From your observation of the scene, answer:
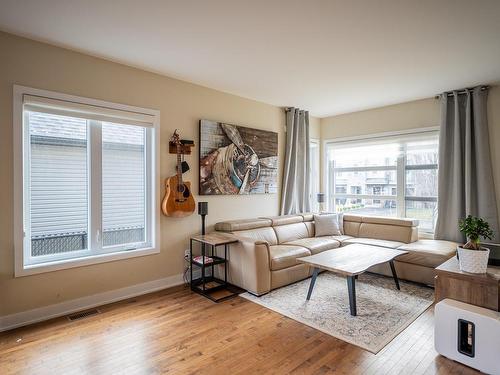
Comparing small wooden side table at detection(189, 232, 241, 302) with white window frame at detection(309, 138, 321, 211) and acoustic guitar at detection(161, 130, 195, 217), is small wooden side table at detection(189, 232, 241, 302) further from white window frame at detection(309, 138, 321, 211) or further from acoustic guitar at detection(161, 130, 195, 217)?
white window frame at detection(309, 138, 321, 211)

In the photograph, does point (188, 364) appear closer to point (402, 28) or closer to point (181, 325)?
point (181, 325)

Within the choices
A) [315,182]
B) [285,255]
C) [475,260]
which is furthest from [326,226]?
[475,260]

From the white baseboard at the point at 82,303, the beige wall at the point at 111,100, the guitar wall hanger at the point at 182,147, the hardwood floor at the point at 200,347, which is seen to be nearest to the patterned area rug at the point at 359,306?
the hardwood floor at the point at 200,347

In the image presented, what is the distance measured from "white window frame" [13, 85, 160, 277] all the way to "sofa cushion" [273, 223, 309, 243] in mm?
1765

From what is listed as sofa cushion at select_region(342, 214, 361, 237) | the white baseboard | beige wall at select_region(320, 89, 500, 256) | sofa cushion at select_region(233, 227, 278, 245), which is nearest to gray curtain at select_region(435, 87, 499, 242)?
beige wall at select_region(320, 89, 500, 256)

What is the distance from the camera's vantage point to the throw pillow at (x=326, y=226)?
15.8 ft

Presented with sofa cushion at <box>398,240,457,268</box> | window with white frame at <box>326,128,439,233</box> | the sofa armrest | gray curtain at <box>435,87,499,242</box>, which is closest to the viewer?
the sofa armrest

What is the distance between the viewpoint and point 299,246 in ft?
13.1

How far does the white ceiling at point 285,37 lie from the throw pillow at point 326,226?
2143 millimetres

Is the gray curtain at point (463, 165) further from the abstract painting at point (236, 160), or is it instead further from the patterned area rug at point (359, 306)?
the abstract painting at point (236, 160)

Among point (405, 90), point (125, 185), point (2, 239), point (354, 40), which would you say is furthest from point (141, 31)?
point (405, 90)

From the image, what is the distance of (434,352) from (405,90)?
3.33 meters

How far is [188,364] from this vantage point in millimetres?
2088

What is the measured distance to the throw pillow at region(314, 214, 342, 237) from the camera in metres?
4.83
